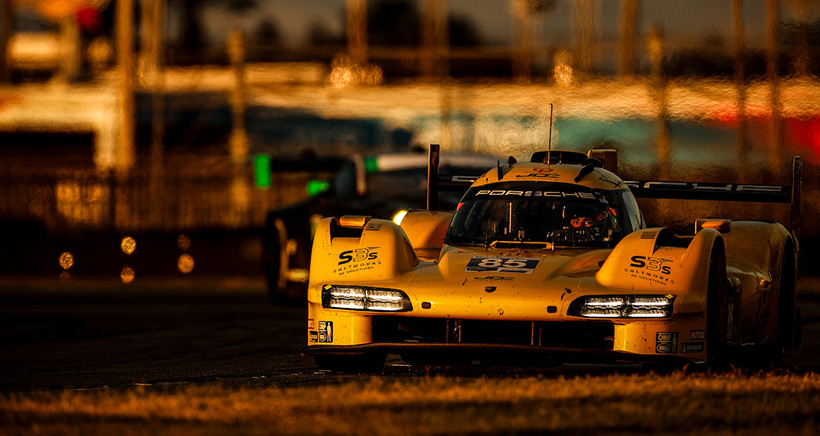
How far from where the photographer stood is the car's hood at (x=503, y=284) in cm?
845

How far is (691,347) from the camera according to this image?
28.1 ft

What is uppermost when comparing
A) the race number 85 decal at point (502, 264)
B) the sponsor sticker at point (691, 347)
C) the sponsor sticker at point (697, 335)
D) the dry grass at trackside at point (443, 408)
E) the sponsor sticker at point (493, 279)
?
the race number 85 decal at point (502, 264)

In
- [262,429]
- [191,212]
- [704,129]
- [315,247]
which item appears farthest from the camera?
[191,212]

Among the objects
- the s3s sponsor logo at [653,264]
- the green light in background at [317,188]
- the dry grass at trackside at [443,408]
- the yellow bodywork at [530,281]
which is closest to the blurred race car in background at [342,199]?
the green light in background at [317,188]

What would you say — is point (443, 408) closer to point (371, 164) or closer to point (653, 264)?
point (653, 264)

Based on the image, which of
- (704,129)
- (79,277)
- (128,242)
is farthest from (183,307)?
(128,242)

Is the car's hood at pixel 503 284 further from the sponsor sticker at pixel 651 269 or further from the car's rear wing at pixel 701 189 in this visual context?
the car's rear wing at pixel 701 189

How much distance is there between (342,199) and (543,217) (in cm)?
614

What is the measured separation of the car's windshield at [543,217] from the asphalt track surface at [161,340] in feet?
2.85

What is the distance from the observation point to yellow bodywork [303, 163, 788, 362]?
332 inches

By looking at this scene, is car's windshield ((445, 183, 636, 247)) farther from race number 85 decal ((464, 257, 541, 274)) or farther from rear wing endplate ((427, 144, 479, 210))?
rear wing endplate ((427, 144, 479, 210))

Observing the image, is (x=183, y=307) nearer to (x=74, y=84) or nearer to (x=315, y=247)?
(x=315, y=247)

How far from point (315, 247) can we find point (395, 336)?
2.69 ft

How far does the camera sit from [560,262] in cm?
900
